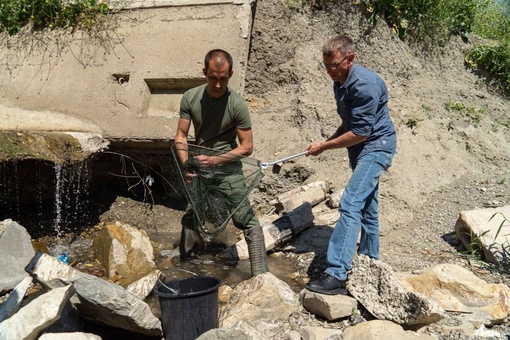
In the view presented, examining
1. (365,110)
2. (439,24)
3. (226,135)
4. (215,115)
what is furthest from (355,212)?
(439,24)

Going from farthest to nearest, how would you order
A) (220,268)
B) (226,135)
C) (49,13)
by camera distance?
(49,13)
(220,268)
(226,135)

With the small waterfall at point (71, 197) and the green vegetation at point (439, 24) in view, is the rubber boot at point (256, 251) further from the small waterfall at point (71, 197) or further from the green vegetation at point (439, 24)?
the green vegetation at point (439, 24)

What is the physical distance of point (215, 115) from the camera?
177 inches

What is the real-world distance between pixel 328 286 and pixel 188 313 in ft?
3.66

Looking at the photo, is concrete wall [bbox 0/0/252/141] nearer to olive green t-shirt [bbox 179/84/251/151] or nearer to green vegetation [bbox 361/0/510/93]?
olive green t-shirt [bbox 179/84/251/151]

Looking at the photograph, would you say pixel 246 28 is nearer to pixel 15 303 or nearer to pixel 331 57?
pixel 331 57

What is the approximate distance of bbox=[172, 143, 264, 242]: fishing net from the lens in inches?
173

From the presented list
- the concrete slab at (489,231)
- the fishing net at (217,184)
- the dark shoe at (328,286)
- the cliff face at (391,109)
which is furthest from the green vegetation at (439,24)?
the dark shoe at (328,286)

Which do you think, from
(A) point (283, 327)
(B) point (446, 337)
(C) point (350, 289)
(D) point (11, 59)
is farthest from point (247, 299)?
(D) point (11, 59)

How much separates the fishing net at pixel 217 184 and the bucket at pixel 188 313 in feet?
4.10

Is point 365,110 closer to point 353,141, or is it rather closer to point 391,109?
point 353,141

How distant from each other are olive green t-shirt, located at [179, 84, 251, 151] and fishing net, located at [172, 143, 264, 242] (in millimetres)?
276

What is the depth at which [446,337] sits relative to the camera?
3.31m

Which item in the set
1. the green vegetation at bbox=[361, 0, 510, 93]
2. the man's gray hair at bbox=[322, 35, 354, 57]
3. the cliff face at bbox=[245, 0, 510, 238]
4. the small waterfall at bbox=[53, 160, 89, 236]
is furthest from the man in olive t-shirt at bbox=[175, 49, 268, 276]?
the green vegetation at bbox=[361, 0, 510, 93]
